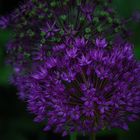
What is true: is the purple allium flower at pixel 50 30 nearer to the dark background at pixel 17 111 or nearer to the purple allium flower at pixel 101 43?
the purple allium flower at pixel 101 43

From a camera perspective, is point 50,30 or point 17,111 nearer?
point 50,30

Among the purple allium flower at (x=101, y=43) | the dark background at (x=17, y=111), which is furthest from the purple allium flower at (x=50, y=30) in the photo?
the dark background at (x=17, y=111)

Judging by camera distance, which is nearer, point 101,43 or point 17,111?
point 101,43

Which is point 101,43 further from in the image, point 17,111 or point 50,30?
point 17,111

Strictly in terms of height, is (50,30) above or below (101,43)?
above

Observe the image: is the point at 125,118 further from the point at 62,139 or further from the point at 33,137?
the point at 33,137

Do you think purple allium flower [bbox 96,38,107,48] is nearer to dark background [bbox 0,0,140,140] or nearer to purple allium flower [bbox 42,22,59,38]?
purple allium flower [bbox 42,22,59,38]

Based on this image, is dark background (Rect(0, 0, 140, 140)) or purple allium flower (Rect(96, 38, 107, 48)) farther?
dark background (Rect(0, 0, 140, 140))

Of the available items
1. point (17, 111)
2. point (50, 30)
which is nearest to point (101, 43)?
point (50, 30)

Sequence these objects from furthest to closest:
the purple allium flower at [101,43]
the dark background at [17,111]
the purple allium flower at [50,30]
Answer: the dark background at [17,111], the purple allium flower at [50,30], the purple allium flower at [101,43]

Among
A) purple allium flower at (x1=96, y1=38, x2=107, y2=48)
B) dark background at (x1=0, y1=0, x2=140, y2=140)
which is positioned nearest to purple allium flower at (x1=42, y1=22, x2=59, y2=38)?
purple allium flower at (x1=96, y1=38, x2=107, y2=48)

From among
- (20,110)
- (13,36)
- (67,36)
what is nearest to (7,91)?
(20,110)
